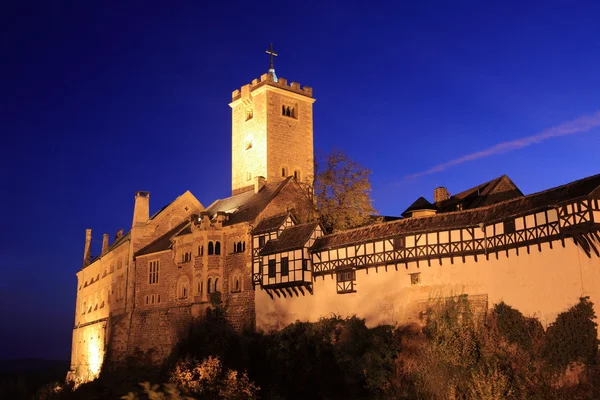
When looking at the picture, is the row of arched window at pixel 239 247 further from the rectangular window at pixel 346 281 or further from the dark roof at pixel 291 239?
the rectangular window at pixel 346 281

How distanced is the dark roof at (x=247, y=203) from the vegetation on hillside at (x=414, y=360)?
7941 mm

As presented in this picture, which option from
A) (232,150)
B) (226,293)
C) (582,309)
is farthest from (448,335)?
(232,150)

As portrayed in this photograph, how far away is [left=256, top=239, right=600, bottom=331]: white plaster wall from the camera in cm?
2945

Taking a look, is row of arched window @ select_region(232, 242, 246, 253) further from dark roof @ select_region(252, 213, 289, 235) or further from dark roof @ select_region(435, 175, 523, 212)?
dark roof @ select_region(435, 175, 523, 212)

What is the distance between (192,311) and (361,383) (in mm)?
15183

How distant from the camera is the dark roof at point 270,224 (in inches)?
1700

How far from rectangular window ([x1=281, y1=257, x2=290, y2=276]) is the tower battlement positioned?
21.3 m

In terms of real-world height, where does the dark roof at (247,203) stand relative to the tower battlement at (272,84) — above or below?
below

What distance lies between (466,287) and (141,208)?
99.8 feet


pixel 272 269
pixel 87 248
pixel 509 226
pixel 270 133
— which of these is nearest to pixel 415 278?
pixel 509 226

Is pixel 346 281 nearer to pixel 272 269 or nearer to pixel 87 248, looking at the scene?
pixel 272 269

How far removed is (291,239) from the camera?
41688mm

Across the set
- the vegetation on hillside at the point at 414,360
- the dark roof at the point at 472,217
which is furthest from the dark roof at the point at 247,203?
the vegetation on hillside at the point at 414,360

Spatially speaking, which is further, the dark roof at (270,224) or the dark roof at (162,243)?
the dark roof at (162,243)
